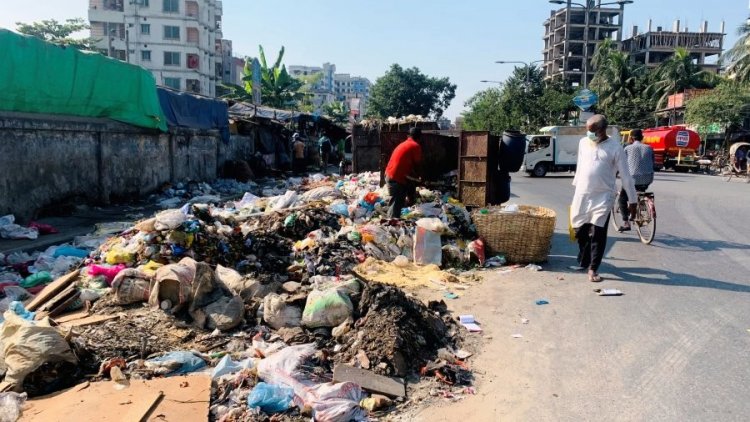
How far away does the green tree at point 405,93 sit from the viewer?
2803 inches

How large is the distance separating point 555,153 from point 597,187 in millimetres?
20981

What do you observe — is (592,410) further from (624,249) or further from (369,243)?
(624,249)

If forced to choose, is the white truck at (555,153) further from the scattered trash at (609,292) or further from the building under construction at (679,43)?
the building under construction at (679,43)

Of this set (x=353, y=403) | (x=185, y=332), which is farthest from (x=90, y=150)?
(x=353, y=403)

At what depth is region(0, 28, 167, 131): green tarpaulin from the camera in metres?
9.57

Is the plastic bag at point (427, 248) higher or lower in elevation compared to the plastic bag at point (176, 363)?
higher

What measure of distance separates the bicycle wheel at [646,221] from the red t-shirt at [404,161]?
3.65 m

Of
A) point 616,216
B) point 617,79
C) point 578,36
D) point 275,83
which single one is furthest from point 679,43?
point 616,216

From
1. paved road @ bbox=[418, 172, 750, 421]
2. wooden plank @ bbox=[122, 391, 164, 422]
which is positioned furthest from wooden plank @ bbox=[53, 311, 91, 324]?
paved road @ bbox=[418, 172, 750, 421]

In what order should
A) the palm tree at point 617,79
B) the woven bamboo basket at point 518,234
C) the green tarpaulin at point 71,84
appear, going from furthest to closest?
the palm tree at point 617,79 < the green tarpaulin at point 71,84 < the woven bamboo basket at point 518,234

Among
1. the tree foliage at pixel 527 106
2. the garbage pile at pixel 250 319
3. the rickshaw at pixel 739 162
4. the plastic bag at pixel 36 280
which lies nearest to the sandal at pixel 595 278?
the garbage pile at pixel 250 319

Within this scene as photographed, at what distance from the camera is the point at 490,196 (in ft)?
30.2

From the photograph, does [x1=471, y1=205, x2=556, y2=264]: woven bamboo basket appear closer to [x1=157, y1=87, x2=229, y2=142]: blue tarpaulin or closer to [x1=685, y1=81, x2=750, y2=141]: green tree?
[x1=157, y1=87, x2=229, y2=142]: blue tarpaulin

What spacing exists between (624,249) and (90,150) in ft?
35.8
